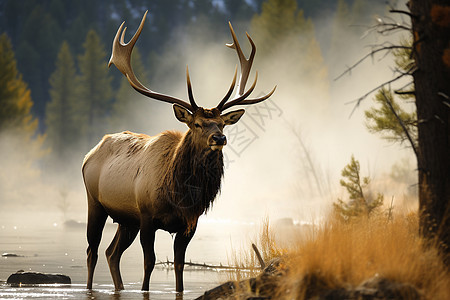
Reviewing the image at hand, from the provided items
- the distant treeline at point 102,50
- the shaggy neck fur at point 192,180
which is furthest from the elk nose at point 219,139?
the distant treeline at point 102,50

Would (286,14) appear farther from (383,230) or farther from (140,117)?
(383,230)

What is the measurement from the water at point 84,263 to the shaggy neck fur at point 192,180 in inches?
32.7

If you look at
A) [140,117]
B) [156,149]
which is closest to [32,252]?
[156,149]

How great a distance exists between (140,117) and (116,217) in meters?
37.9

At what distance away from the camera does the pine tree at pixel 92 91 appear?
155 ft

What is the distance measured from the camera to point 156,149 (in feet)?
29.1

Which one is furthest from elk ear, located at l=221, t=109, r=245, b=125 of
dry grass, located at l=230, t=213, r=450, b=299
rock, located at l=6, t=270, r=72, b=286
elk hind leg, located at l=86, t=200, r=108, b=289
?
rock, located at l=6, t=270, r=72, b=286

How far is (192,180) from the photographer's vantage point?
8.24 meters

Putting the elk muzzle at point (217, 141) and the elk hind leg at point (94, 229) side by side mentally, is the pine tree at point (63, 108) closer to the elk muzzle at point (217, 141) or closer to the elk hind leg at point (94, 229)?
the elk hind leg at point (94, 229)

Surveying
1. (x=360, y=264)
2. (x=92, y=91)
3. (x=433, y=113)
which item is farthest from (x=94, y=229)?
(x=92, y=91)

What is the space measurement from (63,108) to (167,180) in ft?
136

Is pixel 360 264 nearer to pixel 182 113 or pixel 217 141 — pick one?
pixel 217 141

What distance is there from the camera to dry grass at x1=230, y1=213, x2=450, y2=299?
537 centimetres

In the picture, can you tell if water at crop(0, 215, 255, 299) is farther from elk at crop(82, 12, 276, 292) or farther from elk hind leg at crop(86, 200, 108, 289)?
elk at crop(82, 12, 276, 292)
